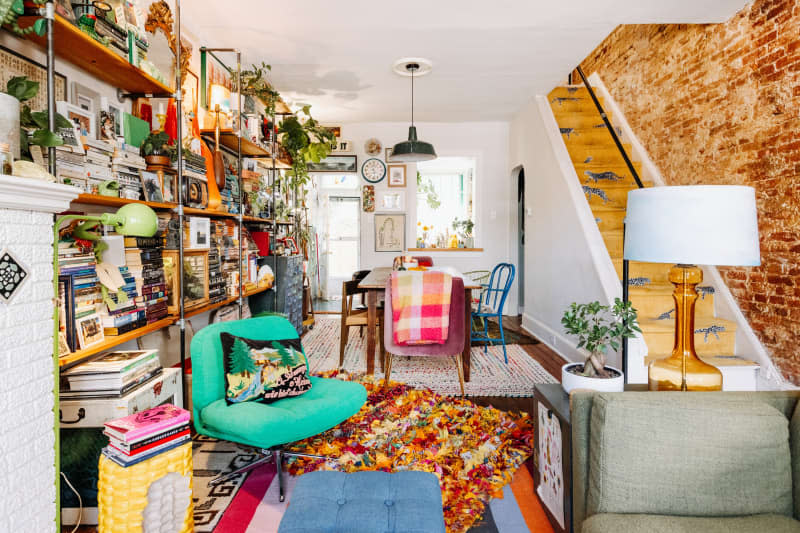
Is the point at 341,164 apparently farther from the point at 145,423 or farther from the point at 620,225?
the point at 145,423

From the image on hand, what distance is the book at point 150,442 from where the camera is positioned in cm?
147

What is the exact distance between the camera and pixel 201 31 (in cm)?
344

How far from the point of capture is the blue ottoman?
121 cm

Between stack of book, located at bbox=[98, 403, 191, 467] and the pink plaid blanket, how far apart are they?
1.61m

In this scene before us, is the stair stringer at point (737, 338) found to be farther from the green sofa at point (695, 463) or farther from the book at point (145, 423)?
the book at point (145, 423)

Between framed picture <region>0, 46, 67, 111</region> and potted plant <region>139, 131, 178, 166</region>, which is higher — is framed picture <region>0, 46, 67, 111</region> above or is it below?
above

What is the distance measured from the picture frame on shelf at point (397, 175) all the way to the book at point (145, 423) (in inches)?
208

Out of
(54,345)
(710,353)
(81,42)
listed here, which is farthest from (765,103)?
(54,345)

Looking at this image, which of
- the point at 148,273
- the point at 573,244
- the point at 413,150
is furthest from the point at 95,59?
the point at 573,244

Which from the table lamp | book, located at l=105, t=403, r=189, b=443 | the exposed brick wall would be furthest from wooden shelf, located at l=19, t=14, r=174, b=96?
the exposed brick wall

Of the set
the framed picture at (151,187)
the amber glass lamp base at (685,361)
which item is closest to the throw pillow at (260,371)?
the framed picture at (151,187)

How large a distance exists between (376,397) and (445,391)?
1.73 ft

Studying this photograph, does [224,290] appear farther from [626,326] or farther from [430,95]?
[430,95]

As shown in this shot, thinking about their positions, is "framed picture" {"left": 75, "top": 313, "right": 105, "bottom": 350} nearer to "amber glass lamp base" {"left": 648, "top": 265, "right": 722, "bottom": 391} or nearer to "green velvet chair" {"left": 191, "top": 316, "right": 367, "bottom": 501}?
"green velvet chair" {"left": 191, "top": 316, "right": 367, "bottom": 501}
